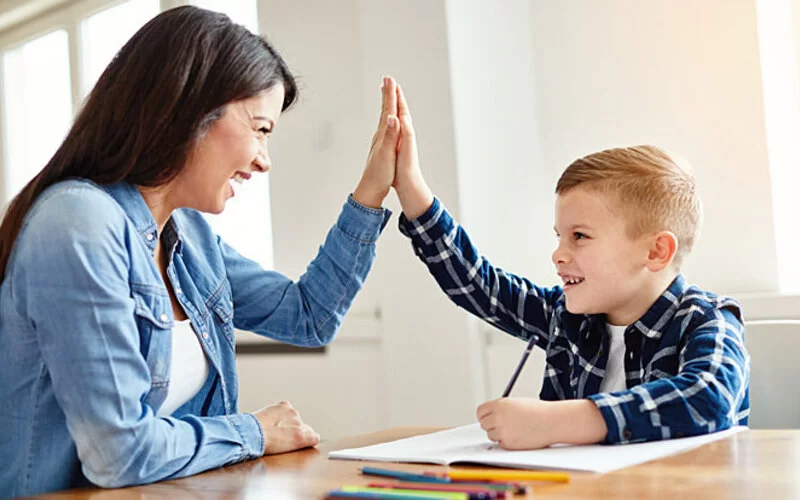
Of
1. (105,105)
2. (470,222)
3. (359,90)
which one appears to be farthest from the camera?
(359,90)

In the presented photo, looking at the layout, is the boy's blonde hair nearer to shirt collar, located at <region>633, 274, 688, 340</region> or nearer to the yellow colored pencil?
shirt collar, located at <region>633, 274, 688, 340</region>

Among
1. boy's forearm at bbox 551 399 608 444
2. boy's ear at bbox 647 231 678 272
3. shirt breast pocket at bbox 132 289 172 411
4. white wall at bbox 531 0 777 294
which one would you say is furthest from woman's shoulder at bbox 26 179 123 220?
white wall at bbox 531 0 777 294

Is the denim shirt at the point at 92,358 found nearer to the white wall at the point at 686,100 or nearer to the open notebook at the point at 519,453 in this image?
the open notebook at the point at 519,453

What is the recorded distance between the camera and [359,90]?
3.08m

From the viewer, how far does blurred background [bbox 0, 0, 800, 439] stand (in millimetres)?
2197

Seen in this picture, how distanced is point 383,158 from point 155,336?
20.1 inches

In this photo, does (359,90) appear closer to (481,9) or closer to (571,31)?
(481,9)

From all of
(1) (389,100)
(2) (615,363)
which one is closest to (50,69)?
(1) (389,100)

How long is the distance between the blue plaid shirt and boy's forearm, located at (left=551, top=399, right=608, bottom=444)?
10 millimetres

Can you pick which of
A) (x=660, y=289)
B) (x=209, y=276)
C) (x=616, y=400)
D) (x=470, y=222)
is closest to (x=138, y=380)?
(x=209, y=276)

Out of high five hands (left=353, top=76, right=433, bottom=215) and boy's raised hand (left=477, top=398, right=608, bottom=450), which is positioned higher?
high five hands (left=353, top=76, right=433, bottom=215)

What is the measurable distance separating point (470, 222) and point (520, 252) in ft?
0.63

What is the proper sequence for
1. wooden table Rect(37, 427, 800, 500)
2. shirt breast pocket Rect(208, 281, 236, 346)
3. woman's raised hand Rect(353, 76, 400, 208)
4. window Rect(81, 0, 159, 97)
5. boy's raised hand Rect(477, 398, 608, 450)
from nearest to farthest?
wooden table Rect(37, 427, 800, 500) → boy's raised hand Rect(477, 398, 608, 450) → shirt breast pocket Rect(208, 281, 236, 346) → woman's raised hand Rect(353, 76, 400, 208) → window Rect(81, 0, 159, 97)

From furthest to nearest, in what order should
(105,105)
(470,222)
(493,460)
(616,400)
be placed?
(470,222)
(105,105)
(616,400)
(493,460)
